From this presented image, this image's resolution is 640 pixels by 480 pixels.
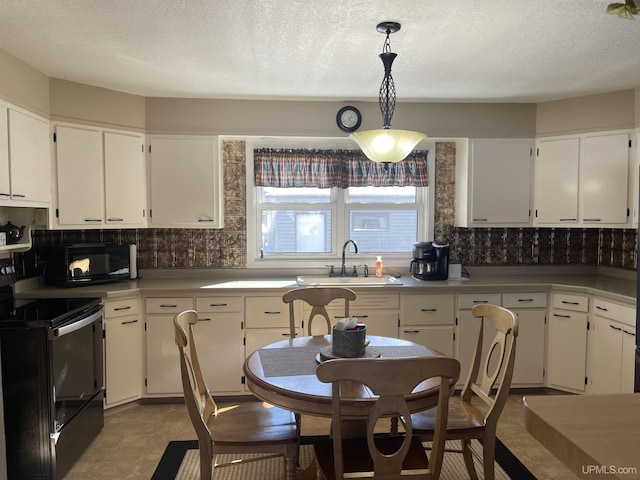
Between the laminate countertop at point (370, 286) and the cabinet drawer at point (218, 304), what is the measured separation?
7 centimetres

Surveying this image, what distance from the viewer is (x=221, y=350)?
3.59 m

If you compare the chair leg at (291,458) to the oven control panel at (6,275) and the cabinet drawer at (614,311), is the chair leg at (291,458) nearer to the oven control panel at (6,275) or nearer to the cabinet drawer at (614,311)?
the oven control panel at (6,275)

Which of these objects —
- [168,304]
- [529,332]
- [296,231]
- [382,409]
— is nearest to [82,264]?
[168,304]

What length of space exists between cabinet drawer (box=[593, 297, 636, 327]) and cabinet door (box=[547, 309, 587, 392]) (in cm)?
14

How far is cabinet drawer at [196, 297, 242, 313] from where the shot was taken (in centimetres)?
355

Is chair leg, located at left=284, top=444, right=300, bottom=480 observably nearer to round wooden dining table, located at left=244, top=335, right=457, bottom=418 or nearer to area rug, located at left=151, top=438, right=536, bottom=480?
round wooden dining table, located at left=244, top=335, right=457, bottom=418

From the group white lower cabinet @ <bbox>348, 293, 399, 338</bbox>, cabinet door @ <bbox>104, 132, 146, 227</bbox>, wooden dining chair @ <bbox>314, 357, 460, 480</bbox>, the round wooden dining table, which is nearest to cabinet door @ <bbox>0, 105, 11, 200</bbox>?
cabinet door @ <bbox>104, 132, 146, 227</bbox>

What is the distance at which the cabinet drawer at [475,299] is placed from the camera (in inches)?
145

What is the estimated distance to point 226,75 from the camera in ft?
10.4

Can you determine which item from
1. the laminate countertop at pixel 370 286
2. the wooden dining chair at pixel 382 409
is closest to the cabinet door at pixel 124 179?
the laminate countertop at pixel 370 286

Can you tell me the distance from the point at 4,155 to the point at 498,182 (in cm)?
351

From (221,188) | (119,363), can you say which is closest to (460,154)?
(221,188)

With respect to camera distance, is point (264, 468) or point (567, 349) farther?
point (567, 349)

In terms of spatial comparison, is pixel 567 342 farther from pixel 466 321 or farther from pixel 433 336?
pixel 433 336
